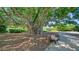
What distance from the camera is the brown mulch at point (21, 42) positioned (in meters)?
4.92

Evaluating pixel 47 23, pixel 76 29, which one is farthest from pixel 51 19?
pixel 76 29

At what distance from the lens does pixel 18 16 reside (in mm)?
4926

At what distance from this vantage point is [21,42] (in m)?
4.93

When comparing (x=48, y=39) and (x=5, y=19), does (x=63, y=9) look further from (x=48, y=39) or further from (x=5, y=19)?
(x=5, y=19)

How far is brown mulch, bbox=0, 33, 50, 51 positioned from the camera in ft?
16.1

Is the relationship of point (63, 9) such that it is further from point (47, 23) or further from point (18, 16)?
point (18, 16)
